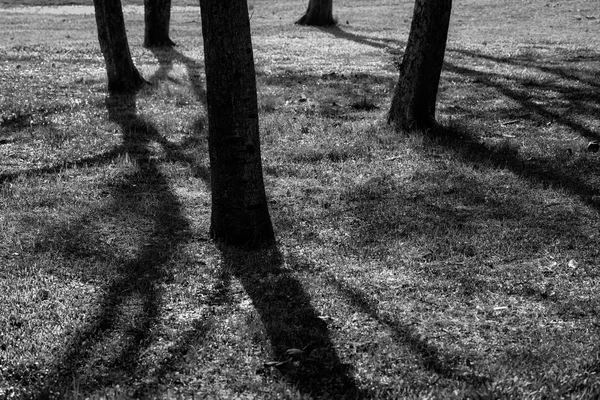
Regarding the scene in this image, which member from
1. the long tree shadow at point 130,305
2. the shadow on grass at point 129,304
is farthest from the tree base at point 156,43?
the long tree shadow at point 130,305

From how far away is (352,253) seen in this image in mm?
5879

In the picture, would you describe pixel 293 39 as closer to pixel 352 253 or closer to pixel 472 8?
pixel 472 8

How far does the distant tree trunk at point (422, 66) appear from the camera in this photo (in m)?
9.05

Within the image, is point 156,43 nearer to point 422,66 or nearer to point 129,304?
point 422,66

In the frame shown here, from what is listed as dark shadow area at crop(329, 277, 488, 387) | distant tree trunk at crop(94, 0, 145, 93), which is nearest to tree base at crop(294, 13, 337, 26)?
distant tree trunk at crop(94, 0, 145, 93)

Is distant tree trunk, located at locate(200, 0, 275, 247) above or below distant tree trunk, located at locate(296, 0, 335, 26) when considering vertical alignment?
above

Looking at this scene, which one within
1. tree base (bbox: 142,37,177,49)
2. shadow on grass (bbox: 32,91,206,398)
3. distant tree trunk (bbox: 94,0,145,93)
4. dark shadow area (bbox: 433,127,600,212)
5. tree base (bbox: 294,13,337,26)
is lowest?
tree base (bbox: 294,13,337,26)

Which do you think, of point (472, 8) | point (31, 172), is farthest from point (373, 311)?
point (472, 8)

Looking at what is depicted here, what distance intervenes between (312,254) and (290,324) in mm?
1188

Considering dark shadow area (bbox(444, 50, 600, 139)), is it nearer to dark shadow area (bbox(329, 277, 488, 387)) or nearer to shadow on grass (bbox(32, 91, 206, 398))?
dark shadow area (bbox(329, 277, 488, 387))

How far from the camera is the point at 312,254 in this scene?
19.3ft

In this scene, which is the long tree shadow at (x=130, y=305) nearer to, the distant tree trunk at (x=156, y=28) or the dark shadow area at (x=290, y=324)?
the dark shadow area at (x=290, y=324)

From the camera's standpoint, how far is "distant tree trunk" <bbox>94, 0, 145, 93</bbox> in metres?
11.5

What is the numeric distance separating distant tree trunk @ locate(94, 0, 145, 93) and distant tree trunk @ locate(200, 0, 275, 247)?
656 cm
